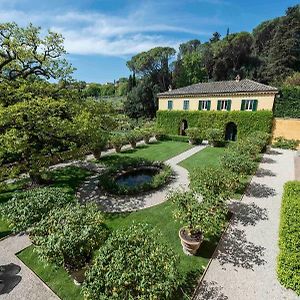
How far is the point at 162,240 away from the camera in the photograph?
842 cm

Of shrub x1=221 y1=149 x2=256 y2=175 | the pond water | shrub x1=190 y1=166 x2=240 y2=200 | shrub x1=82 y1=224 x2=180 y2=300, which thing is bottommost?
the pond water

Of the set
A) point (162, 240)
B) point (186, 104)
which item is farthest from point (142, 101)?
point (162, 240)

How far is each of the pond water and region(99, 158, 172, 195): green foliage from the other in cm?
33

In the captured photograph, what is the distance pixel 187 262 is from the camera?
24.3 ft

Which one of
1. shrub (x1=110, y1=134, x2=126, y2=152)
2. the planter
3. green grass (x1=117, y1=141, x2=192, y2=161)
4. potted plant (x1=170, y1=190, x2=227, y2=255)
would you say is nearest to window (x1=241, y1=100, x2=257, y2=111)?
green grass (x1=117, y1=141, x2=192, y2=161)

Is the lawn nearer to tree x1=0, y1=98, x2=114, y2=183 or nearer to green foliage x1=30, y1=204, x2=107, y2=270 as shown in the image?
green foliage x1=30, y1=204, x2=107, y2=270

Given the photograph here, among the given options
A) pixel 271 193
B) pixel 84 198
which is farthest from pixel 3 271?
pixel 271 193

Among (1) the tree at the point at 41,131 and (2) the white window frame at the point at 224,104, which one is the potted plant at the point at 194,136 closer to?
(2) the white window frame at the point at 224,104

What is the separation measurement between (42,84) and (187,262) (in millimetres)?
11675

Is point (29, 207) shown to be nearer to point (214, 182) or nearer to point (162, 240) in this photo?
point (162, 240)

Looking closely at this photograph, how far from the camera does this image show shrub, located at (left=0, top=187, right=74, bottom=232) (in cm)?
702

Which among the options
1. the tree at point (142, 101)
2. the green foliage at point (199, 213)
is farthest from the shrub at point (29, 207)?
the tree at point (142, 101)

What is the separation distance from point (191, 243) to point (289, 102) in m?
28.5

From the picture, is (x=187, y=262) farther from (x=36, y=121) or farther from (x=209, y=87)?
(x=209, y=87)
